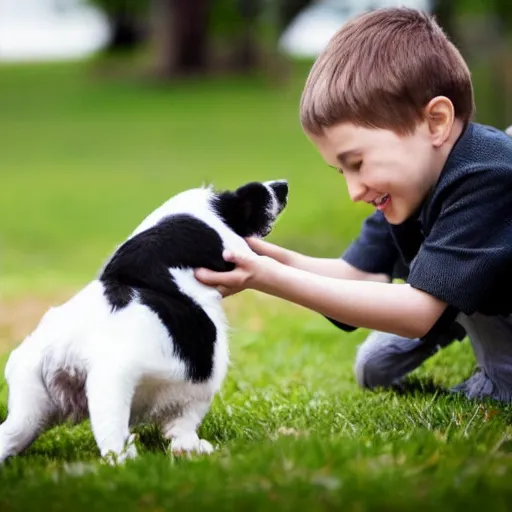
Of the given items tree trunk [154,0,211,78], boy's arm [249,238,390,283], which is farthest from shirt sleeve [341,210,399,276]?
tree trunk [154,0,211,78]

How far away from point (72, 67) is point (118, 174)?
20.2m

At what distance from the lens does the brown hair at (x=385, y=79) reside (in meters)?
3.28

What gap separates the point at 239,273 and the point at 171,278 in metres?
0.21

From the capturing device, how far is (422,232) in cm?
356

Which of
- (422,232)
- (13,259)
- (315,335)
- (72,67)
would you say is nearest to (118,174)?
(13,259)

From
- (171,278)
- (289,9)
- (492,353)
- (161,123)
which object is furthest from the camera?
(289,9)

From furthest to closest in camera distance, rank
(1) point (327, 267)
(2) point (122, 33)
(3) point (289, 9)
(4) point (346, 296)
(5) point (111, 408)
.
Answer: (2) point (122, 33), (3) point (289, 9), (1) point (327, 267), (4) point (346, 296), (5) point (111, 408)

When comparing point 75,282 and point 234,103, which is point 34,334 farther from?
point 234,103

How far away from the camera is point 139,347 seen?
2.79 m

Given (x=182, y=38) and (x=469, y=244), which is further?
(x=182, y=38)

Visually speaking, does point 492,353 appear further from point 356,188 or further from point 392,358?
point 356,188

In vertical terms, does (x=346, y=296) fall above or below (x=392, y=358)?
above

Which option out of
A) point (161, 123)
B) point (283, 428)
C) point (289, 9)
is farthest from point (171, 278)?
point (289, 9)

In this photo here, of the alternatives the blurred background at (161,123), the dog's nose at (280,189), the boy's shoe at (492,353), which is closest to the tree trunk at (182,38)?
the blurred background at (161,123)
